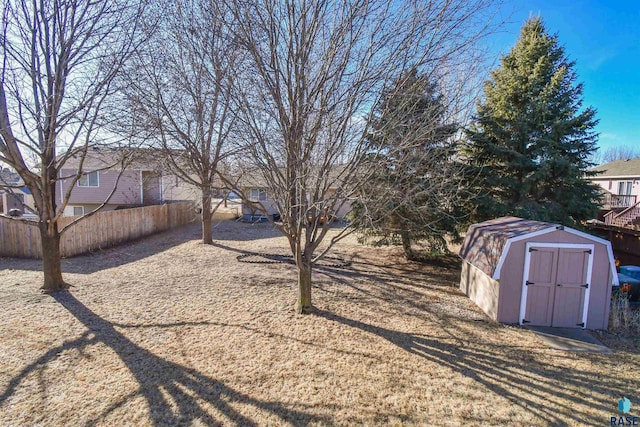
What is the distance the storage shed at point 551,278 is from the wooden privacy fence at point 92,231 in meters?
10.8

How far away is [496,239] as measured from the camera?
5965 mm

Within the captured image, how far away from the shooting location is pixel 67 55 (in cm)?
548

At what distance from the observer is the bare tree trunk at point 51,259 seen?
20.0ft

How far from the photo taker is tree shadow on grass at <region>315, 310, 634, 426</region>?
3303 mm

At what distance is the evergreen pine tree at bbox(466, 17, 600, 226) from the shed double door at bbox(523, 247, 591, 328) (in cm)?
314

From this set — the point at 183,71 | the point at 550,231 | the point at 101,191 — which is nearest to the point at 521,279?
the point at 550,231

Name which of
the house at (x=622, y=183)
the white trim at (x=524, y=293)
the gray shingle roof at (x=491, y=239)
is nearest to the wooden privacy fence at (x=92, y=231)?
the gray shingle roof at (x=491, y=239)

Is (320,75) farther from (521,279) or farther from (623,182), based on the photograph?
(623,182)

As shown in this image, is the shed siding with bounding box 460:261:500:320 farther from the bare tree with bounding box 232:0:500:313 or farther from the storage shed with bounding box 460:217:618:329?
the bare tree with bounding box 232:0:500:313

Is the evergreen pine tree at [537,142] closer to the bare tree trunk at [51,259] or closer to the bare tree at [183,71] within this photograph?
the bare tree at [183,71]

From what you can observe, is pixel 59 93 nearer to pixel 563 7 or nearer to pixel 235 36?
pixel 235 36

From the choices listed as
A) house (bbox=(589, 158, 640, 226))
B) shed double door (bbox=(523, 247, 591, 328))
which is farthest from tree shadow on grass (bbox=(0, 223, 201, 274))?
house (bbox=(589, 158, 640, 226))

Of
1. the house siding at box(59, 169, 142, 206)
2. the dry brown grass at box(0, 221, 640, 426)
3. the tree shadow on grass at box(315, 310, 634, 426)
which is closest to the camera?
the dry brown grass at box(0, 221, 640, 426)

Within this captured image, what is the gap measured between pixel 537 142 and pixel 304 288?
7.98 m
